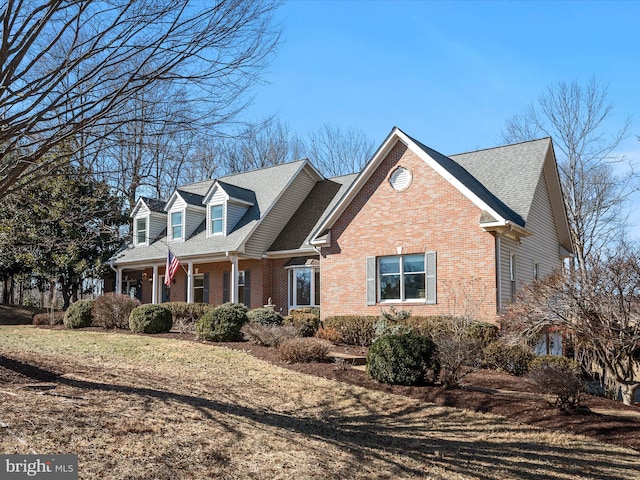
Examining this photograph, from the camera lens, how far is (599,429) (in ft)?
30.6

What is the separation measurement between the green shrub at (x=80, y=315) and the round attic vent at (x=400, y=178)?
12204 mm

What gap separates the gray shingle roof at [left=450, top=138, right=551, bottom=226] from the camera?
19.0 metres

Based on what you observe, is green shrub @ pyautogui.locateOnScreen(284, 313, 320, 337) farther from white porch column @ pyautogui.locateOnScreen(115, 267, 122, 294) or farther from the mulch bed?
white porch column @ pyautogui.locateOnScreen(115, 267, 122, 294)

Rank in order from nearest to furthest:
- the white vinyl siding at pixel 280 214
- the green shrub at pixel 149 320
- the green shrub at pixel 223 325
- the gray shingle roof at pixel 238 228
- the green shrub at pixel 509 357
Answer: the green shrub at pixel 509 357 → the green shrub at pixel 223 325 → the green shrub at pixel 149 320 → the white vinyl siding at pixel 280 214 → the gray shingle roof at pixel 238 228

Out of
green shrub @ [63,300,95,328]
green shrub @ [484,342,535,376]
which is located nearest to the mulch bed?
green shrub @ [484,342,535,376]

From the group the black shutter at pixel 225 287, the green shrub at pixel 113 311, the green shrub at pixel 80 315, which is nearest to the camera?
the green shrub at pixel 113 311

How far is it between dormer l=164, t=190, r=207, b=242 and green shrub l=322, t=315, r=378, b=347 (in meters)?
11.6

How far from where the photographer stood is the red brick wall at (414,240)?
1734 centimetres

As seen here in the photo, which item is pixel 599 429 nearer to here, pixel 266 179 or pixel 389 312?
pixel 389 312

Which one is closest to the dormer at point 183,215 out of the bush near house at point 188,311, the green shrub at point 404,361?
the bush near house at point 188,311

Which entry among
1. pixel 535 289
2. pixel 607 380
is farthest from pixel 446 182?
pixel 607 380

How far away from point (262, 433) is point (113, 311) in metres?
15.2

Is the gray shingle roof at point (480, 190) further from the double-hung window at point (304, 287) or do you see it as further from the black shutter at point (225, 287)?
the black shutter at point (225, 287)

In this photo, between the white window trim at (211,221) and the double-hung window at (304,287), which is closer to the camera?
the double-hung window at (304,287)
